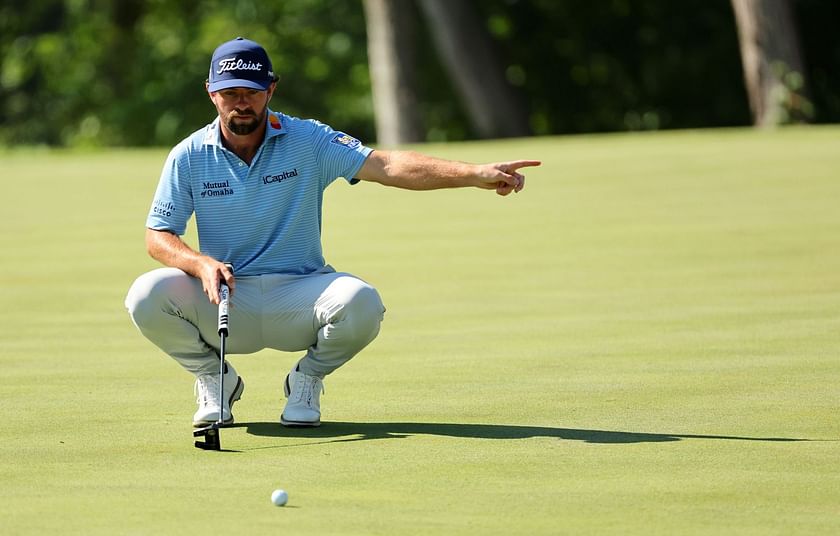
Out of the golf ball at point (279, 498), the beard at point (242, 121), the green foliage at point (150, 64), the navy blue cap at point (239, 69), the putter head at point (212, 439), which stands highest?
the green foliage at point (150, 64)

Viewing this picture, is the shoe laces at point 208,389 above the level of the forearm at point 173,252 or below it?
below

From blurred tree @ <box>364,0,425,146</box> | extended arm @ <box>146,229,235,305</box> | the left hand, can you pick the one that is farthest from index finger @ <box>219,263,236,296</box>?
blurred tree @ <box>364,0,425,146</box>

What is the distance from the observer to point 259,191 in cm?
652

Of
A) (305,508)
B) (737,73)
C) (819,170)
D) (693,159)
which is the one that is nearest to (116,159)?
(693,159)

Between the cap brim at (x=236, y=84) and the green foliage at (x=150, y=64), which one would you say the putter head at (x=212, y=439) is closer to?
the cap brim at (x=236, y=84)

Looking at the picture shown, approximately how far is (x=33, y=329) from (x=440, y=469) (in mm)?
5041

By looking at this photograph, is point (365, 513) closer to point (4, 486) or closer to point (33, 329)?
point (4, 486)

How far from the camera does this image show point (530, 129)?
30.6 meters

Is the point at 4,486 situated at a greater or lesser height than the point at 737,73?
lesser

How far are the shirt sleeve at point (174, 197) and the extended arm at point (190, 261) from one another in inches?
1.7

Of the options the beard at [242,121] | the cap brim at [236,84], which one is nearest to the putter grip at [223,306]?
the beard at [242,121]

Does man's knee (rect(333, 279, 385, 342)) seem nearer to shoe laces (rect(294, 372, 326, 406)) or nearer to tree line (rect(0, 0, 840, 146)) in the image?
shoe laces (rect(294, 372, 326, 406))

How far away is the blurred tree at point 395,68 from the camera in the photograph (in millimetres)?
25094

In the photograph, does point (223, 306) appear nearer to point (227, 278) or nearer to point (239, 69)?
point (227, 278)
